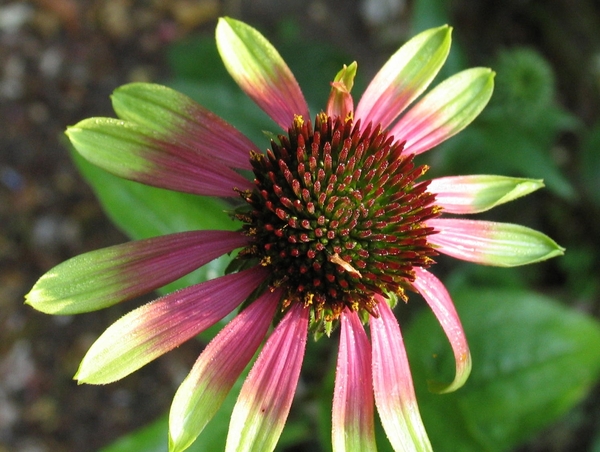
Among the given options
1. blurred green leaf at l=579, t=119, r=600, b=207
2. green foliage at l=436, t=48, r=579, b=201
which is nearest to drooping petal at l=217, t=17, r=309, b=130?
green foliage at l=436, t=48, r=579, b=201

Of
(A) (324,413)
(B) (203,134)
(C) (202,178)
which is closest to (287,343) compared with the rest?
(C) (202,178)

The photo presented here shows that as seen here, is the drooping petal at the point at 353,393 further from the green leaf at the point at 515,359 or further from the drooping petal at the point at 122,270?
the green leaf at the point at 515,359

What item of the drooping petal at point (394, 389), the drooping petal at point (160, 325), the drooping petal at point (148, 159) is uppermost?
the drooping petal at point (148, 159)

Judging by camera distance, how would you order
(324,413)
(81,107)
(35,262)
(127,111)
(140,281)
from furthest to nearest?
(81,107)
(35,262)
(324,413)
(127,111)
(140,281)

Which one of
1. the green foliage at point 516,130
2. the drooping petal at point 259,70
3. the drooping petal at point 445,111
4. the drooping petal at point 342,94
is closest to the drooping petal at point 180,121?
the drooping petal at point 259,70

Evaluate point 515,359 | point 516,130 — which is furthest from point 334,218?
point 516,130

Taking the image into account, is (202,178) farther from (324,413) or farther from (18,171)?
(18,171)

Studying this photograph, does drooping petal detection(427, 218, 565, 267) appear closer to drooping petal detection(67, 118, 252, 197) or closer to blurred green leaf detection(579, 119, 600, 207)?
drooping petal detection(67, 118, 252, 197)
